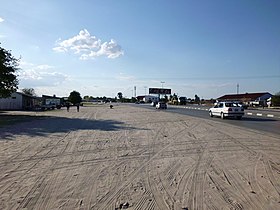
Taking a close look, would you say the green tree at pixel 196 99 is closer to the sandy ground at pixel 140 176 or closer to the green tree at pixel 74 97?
the green tree at pixel 74 97

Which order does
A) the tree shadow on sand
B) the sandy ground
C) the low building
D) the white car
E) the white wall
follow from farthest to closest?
the low building → the white wall → the white car → the tree shadow on sand → the sandy ground

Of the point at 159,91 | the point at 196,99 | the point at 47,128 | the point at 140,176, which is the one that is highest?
the point at 159,91

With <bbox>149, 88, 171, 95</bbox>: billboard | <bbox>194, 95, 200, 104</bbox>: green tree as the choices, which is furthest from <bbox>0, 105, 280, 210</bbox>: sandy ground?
<bbox>149, 88, 171, 95</bbox>: billboard

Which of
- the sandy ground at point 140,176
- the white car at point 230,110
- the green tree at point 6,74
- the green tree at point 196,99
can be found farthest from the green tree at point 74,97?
the sandy ground at point 140,176

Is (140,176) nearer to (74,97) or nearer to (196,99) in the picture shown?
(74,97)

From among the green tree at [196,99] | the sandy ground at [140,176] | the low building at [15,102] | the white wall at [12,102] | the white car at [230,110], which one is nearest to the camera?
the sandy ground at [140,176]

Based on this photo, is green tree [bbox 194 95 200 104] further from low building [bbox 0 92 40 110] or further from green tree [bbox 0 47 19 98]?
green tree [bbox 0 47 19 98]

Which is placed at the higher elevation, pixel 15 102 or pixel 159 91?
pixel 159 91

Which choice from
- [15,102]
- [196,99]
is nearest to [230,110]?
[15,102]

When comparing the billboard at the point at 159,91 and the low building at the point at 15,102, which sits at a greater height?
the billboard at the point at 159,91

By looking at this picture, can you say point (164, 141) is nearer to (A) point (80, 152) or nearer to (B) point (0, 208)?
(A) point (80, 152)

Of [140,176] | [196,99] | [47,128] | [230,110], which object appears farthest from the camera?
[196,99]

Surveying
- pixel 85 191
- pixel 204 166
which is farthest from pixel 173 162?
pixel 85 191

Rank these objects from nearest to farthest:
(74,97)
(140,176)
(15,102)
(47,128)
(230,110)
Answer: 1. (140,176)
2. (47,128)
3. (230,110)
4. (15,102)
5. (74,97)
